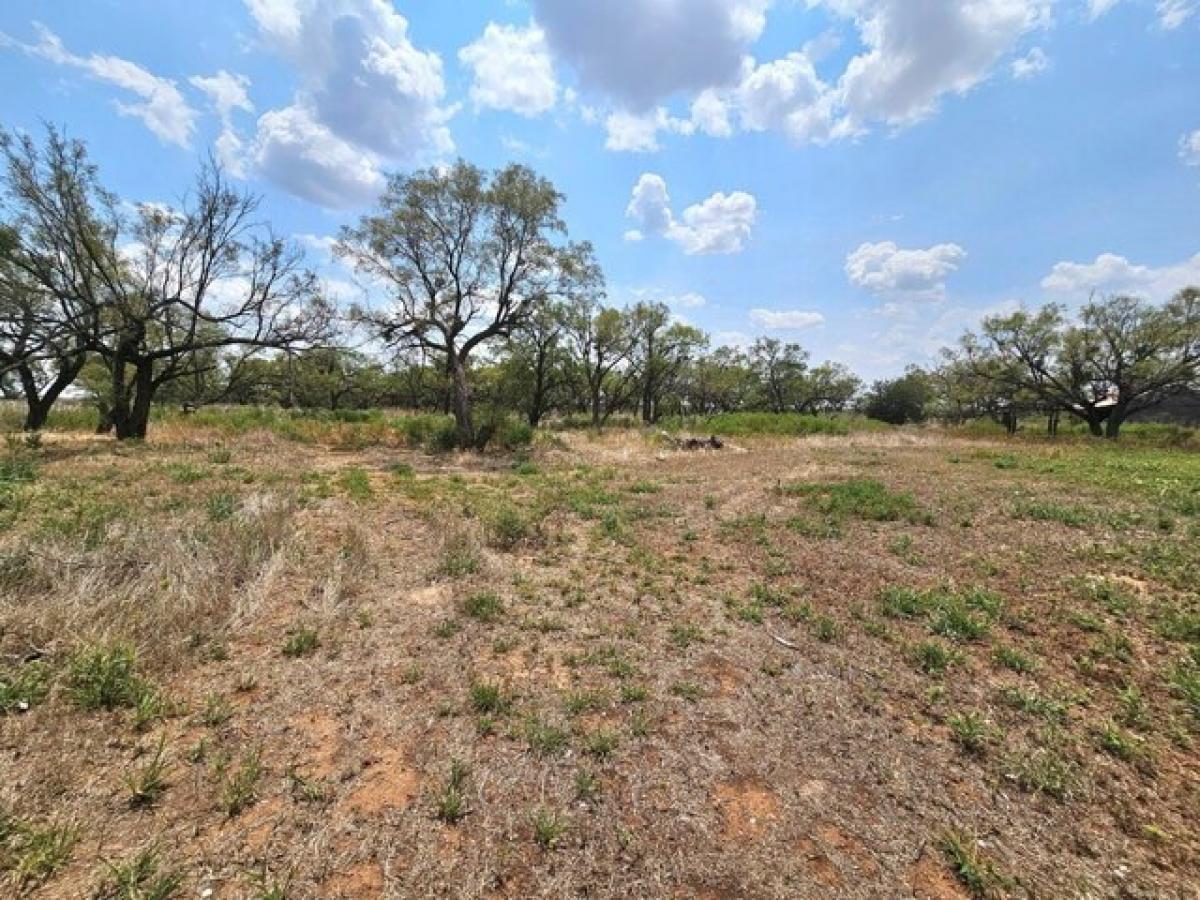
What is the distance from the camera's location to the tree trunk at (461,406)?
663 inches

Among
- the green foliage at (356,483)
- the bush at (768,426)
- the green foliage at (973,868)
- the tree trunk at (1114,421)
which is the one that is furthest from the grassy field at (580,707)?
the tree trunk at (1114,421)

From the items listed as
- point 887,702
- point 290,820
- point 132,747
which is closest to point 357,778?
point 290,820

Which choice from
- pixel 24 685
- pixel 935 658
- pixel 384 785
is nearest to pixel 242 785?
pixel 384 785

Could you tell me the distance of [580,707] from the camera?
3.24 m

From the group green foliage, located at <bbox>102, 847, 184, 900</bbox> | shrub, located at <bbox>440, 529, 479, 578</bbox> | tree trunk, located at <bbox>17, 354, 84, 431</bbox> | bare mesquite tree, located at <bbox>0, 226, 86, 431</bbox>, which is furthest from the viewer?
tree trunk, located at <bbox>17, 354, 84, 431</bbox>

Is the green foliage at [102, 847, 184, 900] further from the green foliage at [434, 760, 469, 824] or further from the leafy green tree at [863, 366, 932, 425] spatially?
the leafy green tree at [863, 366, 932, 425]

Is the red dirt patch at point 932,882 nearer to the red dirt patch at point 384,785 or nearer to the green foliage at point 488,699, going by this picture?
the green foliage at point 488,699

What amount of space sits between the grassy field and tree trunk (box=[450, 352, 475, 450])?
32.2ft

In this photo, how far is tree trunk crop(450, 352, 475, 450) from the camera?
55.3ft

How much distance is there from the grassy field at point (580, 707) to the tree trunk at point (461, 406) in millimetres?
9806

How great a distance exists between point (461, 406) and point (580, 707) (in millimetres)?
14952

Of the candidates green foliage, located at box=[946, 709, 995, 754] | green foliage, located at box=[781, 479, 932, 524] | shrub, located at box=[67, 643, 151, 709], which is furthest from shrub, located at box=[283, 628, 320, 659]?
green foliage, located at box=[781, 479, 932, 524]

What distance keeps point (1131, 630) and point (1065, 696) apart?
160 cm

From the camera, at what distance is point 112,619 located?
3562 millimetres
